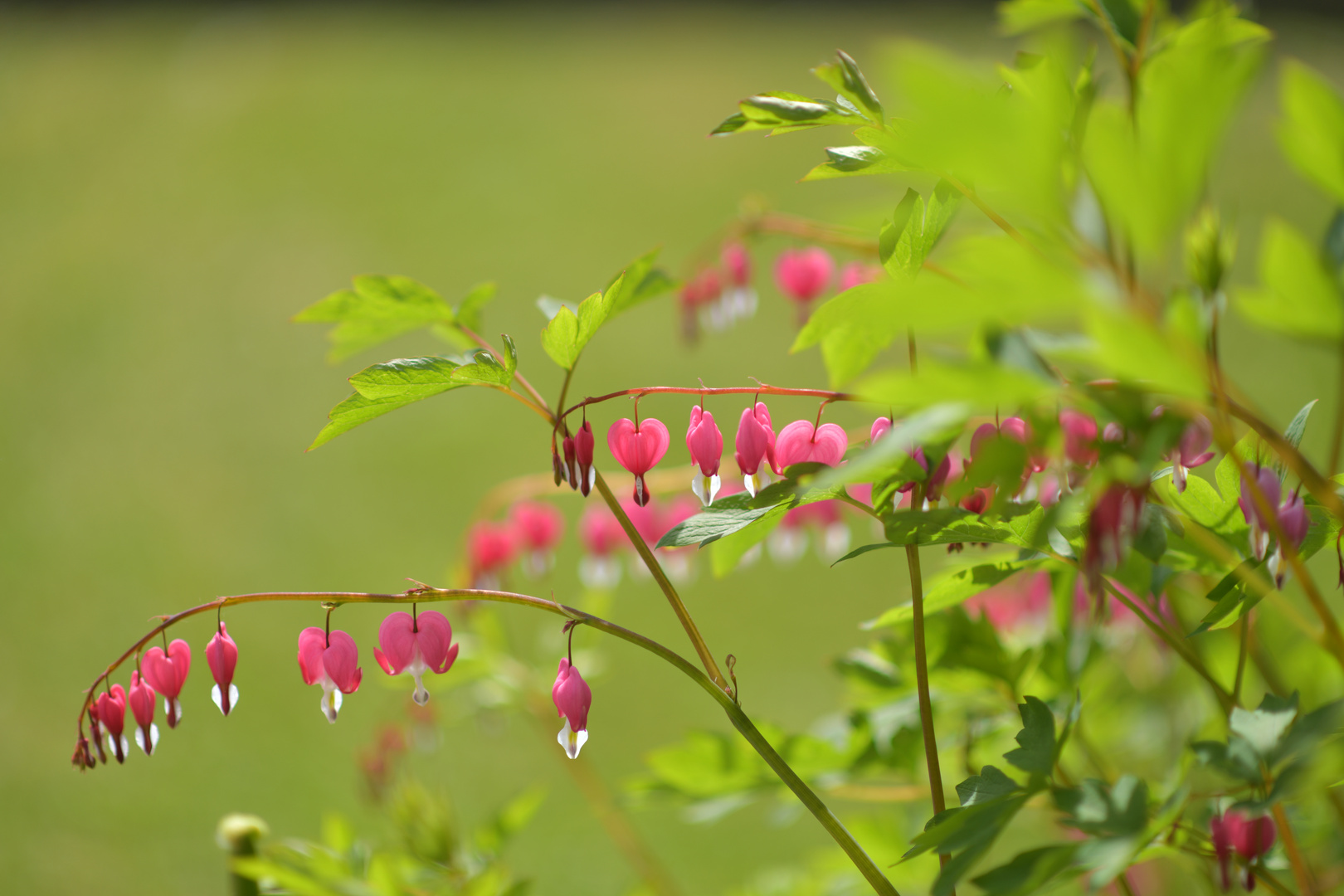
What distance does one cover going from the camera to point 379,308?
0.72 m

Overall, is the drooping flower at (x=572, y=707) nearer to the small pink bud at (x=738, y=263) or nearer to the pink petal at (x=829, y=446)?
the pink petal at (x=829, y=446)

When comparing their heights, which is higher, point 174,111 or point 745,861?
point 174,111

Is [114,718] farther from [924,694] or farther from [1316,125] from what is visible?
[1316,125]

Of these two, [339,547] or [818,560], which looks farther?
[818,560]

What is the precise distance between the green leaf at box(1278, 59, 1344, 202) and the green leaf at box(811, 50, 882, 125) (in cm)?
26

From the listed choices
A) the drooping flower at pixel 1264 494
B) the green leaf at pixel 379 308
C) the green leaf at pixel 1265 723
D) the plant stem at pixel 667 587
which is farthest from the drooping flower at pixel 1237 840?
the green leaf at pixel 379 308

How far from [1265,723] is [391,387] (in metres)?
0.54

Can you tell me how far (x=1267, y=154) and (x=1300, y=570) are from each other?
16.3 feet

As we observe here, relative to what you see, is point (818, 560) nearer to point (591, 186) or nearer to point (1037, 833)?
point (1037, 833)

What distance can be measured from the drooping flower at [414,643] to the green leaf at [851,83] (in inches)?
17.1

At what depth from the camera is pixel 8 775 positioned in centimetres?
199

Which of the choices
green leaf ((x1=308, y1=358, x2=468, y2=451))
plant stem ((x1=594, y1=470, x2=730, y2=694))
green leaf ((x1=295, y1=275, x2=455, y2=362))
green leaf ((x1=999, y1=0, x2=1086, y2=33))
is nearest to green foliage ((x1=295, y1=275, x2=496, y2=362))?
green leaf ((x1=295, y1=275, x2=455, y2=362))

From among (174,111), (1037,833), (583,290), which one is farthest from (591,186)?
(1037,833)

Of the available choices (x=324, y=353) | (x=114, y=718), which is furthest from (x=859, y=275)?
(x=324, y=353)
